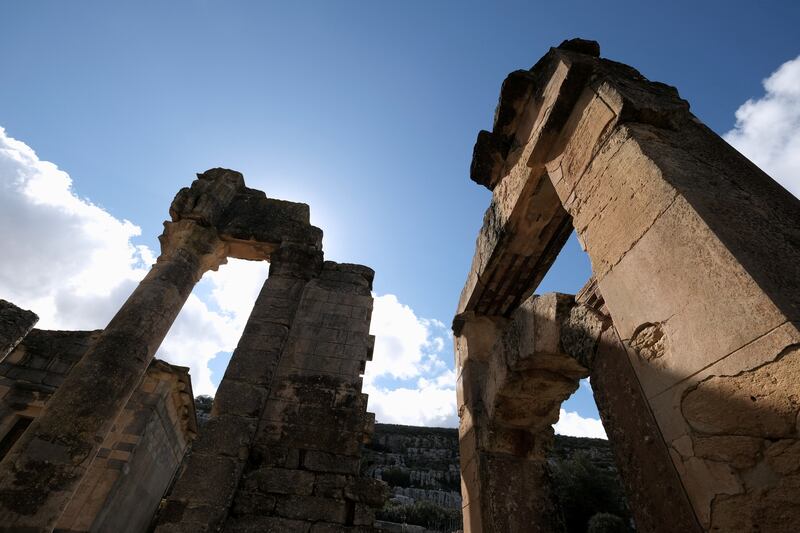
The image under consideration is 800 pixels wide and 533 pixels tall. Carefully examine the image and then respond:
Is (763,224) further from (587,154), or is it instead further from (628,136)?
(587,154)

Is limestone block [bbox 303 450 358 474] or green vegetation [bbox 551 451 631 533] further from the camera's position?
green vegetation [bbox 551 451 631 533]

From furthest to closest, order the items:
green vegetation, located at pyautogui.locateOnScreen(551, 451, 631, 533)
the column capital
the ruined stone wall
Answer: green vegetation, located at pyautogui.locateOnScreen(551, 451, 631, 533) → the column capital → the ruined stone wall

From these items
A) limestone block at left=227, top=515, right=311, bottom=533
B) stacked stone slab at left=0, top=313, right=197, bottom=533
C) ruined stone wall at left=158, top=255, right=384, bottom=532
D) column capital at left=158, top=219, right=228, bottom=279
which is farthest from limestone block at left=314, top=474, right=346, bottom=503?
stacked stone slab at left=0, top=313, right=197, bottom=533

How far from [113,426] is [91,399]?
3.38m

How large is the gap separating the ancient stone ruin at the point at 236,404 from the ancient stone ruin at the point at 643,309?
6.41 ft

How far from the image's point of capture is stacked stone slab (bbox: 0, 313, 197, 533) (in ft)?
23.4

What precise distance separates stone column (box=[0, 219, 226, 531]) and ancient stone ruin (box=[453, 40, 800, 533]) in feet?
14.3

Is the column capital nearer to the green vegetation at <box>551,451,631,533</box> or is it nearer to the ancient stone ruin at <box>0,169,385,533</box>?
the ancient stone ruin at <box>0,169,385,533</box>

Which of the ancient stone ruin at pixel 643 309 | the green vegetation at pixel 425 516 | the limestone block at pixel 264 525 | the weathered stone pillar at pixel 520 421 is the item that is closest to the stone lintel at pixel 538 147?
the ancient stone ruin at pixel 643 309

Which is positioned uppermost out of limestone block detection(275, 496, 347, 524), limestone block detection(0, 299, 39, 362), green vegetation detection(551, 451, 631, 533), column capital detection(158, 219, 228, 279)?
green vegetation detection(551, 451, 631, 533)

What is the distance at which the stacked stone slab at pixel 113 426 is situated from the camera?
7121 millimetres

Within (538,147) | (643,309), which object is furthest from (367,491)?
(538,147)

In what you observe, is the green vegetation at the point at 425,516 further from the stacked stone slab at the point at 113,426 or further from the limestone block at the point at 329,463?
the limestone block at the point at 329,463

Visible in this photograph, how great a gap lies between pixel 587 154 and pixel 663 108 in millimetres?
569
